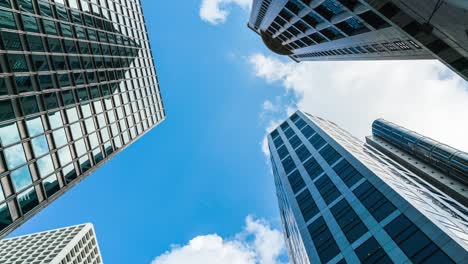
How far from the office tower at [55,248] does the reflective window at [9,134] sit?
55.6 metres

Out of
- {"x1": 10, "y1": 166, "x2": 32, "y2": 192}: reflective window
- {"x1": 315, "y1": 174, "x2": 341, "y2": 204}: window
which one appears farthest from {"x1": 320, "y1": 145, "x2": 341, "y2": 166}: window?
{"x1": 10, "y1": 166, "x2": 32, "y2": 192}: reflective window

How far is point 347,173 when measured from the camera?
155 feet

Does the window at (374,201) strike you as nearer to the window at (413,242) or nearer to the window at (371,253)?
the window at (413,242)

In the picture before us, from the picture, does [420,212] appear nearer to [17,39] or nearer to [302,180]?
[302,180]

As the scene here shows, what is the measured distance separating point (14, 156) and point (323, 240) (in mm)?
33378

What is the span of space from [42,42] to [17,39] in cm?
293

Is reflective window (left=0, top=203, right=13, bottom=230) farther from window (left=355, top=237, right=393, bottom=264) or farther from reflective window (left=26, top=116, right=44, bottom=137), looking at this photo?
window (left=355, top=237, right=393, bottom=264)

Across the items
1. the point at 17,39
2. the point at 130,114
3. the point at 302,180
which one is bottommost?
the point at 302,180

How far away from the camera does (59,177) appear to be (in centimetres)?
2650

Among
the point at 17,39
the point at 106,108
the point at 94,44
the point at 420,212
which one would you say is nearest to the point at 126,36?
the point at 94,44

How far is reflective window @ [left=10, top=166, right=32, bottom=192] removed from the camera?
70.7 ft

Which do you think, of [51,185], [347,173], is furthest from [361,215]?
[51,185]

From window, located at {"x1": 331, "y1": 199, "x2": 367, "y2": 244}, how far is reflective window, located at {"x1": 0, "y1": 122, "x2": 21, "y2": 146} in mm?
33003

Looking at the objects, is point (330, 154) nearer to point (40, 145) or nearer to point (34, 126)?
point (40, 145)
